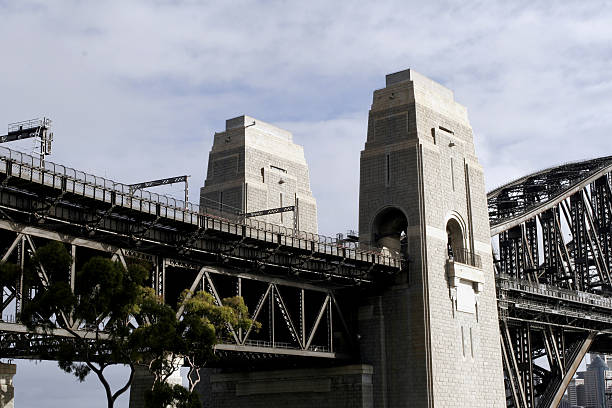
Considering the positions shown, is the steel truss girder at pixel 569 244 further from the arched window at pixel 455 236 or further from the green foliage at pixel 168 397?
the green foliage at pixel 168 397

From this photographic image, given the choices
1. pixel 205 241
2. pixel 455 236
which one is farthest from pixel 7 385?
pixel 455 236

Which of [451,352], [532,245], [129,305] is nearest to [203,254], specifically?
[129,305]

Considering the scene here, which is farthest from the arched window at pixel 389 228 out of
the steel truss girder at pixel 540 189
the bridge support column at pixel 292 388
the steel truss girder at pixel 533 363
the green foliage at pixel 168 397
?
the green foliage at pixel 168 397

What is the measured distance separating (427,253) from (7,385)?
3850 centimetres

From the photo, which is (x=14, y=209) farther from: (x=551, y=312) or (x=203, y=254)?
(x=551, y=312)

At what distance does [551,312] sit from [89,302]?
72678 mm

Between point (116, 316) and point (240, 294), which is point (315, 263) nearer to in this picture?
point (240, 294)

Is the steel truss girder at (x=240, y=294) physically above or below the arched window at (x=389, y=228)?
below

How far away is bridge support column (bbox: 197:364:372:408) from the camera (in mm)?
81125

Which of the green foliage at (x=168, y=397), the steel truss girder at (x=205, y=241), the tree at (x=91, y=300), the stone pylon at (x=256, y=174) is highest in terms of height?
the stone pylon at (x=256, y=174)

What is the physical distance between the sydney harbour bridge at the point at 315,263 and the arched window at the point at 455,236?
30 centimetres

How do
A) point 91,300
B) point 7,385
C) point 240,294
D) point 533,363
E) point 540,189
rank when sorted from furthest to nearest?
1. point 540,189
2. point 533,363
3. point 240,294
4. point 7,385
5. point 91,300

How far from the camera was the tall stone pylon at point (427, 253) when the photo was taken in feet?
264

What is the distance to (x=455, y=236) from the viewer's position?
293 feet
